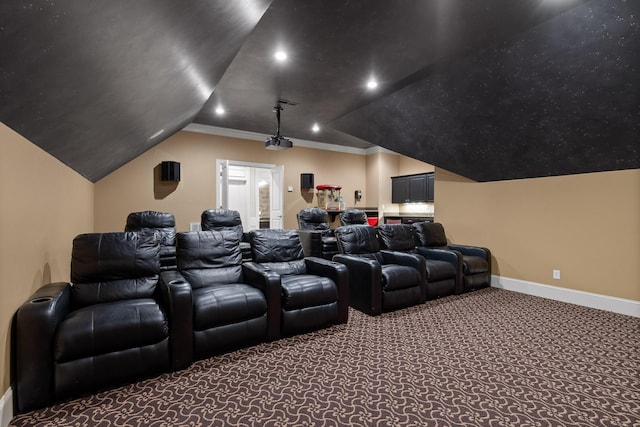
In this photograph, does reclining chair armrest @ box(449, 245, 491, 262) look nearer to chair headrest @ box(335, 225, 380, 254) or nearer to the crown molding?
chair headrest @ box(335, 225, 380, 254)

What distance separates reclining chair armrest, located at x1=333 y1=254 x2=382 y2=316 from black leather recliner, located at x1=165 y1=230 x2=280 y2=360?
121cm

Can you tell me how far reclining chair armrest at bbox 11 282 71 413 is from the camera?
6.04ft

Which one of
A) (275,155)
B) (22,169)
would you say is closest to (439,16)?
(22,169)

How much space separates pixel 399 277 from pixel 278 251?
4.87ft

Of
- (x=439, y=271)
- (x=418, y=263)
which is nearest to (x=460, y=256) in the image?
(x=439, y=271)

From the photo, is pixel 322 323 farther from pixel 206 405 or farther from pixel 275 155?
pixel 275 155

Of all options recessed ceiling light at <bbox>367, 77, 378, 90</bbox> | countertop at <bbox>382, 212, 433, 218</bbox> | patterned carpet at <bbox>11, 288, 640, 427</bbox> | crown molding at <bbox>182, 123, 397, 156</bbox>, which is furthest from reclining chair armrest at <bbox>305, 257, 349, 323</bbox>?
countertop at <bbox>382, 212, 433, 218</bbox>

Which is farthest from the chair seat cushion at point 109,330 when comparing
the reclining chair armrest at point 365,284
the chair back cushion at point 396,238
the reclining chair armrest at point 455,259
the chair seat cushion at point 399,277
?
the reclining chair armrest at point 455,259

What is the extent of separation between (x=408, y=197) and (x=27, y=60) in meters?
8.18

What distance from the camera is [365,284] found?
369 centimetres

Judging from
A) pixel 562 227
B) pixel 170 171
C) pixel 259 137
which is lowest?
pixel 562 227

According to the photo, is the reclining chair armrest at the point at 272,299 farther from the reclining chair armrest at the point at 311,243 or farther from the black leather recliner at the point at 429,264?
the reclining chair armrest at the point at 311,243

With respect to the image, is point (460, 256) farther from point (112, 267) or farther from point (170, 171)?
point (170, 171)

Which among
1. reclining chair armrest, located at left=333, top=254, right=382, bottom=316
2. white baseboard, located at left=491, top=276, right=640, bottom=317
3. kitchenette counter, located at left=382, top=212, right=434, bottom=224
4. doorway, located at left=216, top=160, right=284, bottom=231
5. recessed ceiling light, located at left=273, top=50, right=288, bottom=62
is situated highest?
recessed ceiling light, located at left=273, top=50, right=288, bottom=62
